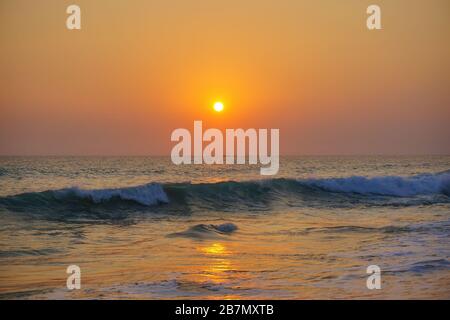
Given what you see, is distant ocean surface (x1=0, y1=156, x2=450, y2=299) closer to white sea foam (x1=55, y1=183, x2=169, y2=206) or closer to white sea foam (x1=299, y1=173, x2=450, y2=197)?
white sea foam (x1=55, y1=183, x2=169, y2=206)

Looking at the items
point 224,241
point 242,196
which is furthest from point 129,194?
point 224,241

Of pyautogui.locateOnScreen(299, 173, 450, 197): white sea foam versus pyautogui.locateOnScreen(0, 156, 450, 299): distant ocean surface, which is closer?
pyautogui.locateOnScreen(0, 156, 450, 299): distant ocean surface

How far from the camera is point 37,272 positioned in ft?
25.3

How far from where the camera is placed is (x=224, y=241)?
33.5ft

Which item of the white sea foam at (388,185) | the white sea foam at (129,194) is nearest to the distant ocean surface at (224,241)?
the white sea foam at (129,194)

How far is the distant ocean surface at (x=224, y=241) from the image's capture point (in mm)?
6891

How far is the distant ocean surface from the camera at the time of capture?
22.6 ft

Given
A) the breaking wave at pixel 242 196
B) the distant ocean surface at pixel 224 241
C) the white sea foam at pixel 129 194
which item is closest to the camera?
the distant ocean surface at pixel 224 241

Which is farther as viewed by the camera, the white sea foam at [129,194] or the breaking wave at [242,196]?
the white sea foam at [129,194]

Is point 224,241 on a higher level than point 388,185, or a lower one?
higher

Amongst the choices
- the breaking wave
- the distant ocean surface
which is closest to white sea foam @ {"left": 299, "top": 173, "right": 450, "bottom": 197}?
the breaking wave

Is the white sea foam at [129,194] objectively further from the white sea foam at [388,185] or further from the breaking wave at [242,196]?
the white sea foam at [388,185]

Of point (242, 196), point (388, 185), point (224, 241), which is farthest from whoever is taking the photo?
point (388, 185)

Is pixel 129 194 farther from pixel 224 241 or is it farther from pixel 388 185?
pixel 388 185
